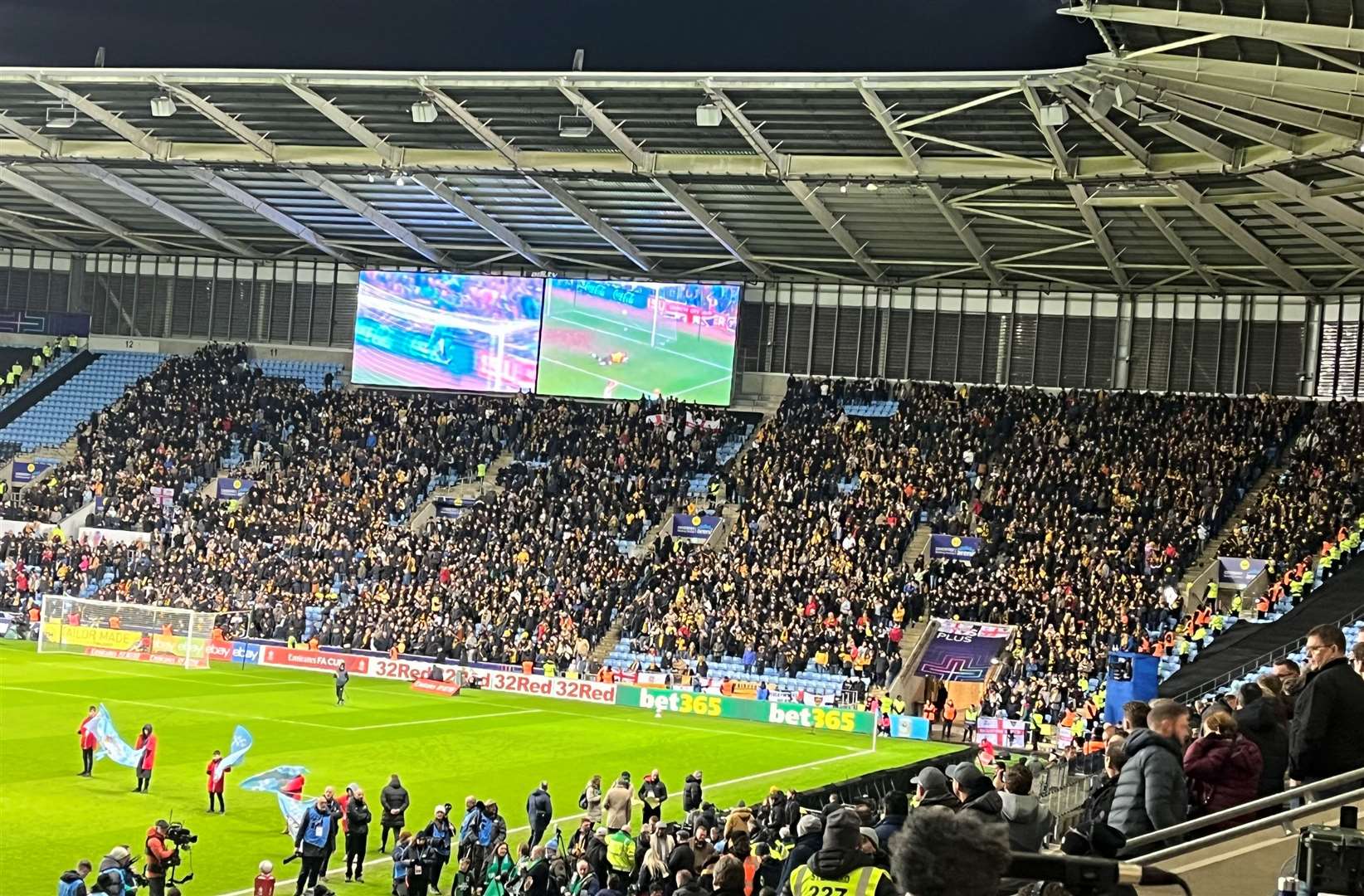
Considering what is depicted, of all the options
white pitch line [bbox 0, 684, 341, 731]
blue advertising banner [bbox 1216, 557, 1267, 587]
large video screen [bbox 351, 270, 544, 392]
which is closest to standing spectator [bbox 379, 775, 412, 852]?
white pitch line [bbox 0, 684, 341, 731]

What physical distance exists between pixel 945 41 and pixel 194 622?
2786 cm

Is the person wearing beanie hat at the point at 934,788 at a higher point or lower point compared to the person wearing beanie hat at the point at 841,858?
higher

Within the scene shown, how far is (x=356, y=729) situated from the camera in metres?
36.5

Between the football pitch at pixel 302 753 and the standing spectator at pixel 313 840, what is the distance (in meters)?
0.99

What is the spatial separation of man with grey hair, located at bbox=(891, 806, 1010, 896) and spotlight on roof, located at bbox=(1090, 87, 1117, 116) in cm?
3018

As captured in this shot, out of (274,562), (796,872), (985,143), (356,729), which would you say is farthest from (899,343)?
(796,872)

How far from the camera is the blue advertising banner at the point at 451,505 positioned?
57062 millimetres

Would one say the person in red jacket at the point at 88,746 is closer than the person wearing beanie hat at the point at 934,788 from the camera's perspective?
No

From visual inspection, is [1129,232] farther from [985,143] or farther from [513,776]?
[513,776]

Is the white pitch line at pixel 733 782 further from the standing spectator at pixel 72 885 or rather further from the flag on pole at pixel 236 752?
the standing spectator at pixel 72 885

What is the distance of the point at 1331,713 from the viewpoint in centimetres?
1035

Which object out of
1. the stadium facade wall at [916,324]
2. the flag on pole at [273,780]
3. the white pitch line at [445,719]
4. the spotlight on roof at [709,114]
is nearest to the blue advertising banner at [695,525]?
the stadium facade wall at [916,324]

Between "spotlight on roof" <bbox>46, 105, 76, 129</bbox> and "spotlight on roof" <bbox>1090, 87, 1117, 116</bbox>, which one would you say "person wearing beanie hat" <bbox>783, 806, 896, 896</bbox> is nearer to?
"spotlight on roof" <bbox>1090, 87, 1117, 116</bbox>

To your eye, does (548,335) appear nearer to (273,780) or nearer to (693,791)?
(693,791)
